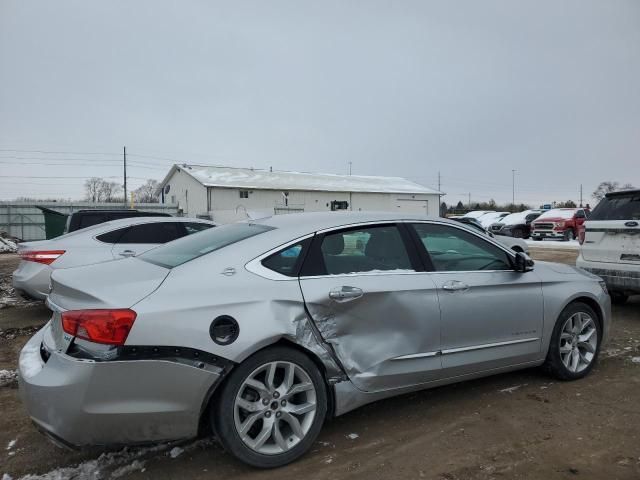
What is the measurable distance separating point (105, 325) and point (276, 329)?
2.98 feet

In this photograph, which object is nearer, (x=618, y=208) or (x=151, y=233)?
(x=618, y=208)

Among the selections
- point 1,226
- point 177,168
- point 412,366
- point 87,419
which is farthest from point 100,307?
point 177,168

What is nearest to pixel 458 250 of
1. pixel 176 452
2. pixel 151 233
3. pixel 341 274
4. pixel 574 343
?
pixel 341 274

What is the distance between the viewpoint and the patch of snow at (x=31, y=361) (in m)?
2.71

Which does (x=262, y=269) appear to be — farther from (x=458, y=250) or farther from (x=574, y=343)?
(x=574, y=343)

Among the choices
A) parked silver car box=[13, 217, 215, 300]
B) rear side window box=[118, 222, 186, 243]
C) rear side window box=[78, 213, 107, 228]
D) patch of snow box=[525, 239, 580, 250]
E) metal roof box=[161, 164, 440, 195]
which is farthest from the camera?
metal roof box=[161, 164, 440, 195]

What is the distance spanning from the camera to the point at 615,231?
648 centimetres

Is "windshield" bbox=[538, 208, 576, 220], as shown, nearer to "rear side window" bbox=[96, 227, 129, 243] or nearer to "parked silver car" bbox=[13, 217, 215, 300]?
"parked silver car" bbox=[13, 217, 215, 300]

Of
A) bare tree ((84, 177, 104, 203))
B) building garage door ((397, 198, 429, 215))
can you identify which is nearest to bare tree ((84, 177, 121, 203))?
bare tree ((84, 177, 104, 203))

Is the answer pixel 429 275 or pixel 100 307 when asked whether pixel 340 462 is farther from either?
pixel 100 307

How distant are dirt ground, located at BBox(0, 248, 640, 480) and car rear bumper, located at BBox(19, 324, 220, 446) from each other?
0.41 meters

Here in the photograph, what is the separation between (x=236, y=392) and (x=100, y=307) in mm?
862

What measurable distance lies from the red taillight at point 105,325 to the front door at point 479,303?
211 cm

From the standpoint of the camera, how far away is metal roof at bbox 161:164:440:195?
115ft
